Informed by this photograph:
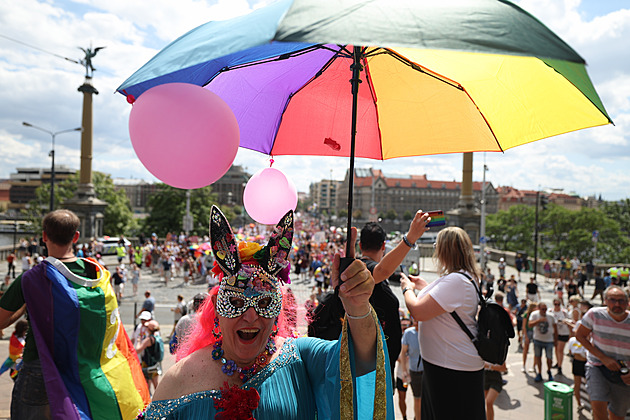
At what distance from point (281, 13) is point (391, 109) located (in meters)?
1.95

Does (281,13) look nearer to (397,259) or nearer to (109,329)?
(397,259)

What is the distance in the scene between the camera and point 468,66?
7.98 ft

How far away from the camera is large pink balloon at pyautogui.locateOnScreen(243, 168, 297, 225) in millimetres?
3121

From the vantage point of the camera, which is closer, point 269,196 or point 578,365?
point 269,196

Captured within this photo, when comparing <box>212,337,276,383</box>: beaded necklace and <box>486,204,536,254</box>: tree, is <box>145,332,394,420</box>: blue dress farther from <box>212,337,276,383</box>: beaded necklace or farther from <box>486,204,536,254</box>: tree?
<box>486,204,536,254</box>: tree

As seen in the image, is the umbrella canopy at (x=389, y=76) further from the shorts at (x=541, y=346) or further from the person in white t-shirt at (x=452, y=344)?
the shorts at (x=541, y=346)

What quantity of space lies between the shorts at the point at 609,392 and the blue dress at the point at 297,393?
13.2ft

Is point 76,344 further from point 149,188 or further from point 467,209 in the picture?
point 149,188

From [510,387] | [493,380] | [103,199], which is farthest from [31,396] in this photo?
[103,199]

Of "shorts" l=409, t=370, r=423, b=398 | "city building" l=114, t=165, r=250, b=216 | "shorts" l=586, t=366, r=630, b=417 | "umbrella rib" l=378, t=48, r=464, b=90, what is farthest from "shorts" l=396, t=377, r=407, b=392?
"city building" l=114, t=165, r=250, b=216

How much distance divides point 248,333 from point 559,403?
5.40m

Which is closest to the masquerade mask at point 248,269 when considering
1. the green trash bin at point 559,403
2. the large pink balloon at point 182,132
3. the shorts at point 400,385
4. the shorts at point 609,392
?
the large pink balloon at point 182,132

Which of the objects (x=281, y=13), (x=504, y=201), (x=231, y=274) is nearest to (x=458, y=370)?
(x=231, y=274)

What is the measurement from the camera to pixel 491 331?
286 cm
